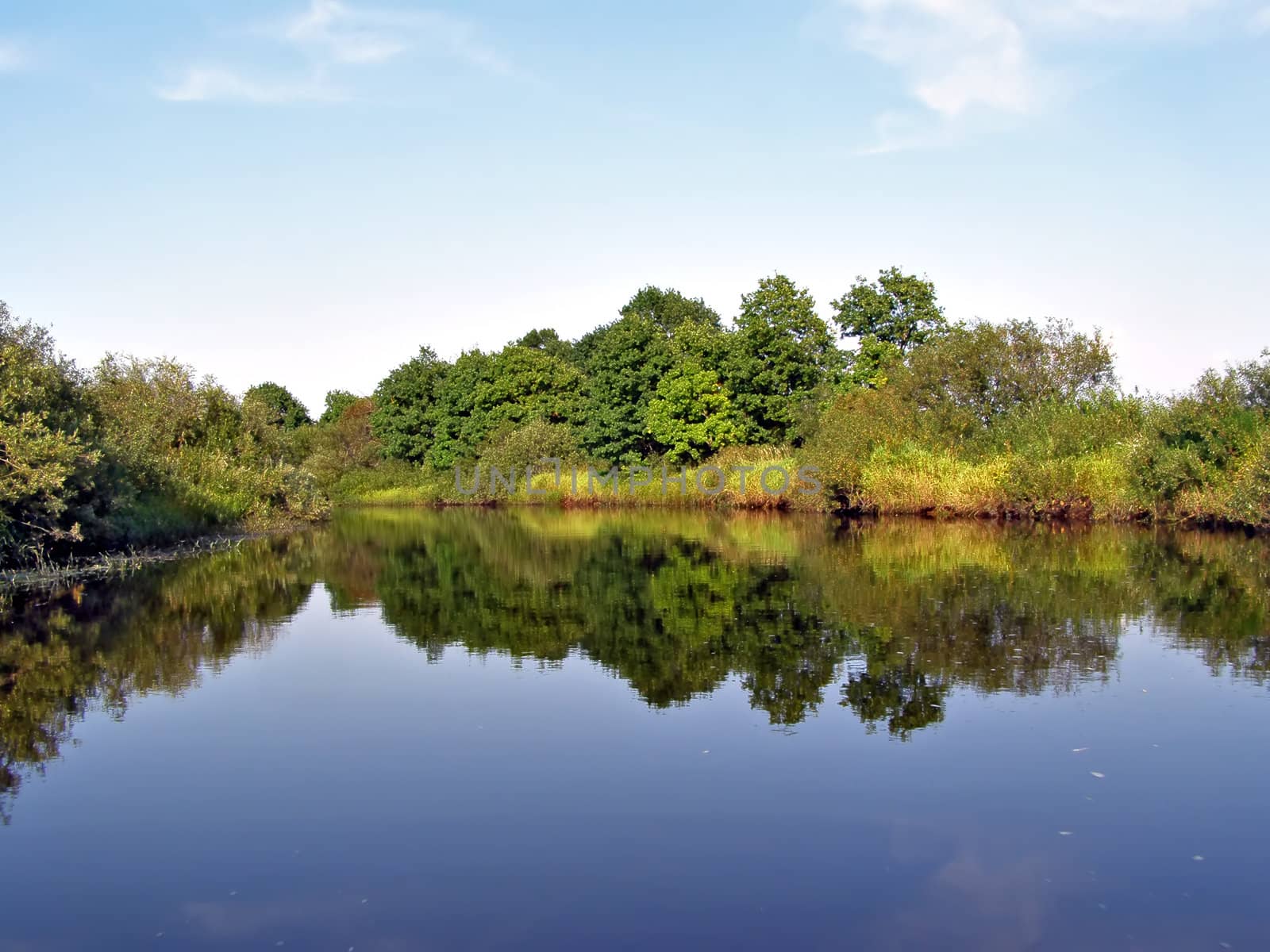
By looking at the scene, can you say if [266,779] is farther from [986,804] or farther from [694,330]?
[694,330]

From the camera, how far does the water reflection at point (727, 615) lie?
31.9 feet

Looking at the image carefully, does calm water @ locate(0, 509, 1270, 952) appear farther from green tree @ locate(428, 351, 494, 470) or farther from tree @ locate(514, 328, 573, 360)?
tree @ locate(514, 328, 573, 360)

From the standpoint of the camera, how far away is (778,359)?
159 feet

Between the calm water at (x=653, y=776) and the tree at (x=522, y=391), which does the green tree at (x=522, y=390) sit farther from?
the calm water at (x=653, y=776)

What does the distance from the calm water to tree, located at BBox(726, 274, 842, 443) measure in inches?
1317

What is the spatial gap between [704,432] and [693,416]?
1.45 metres

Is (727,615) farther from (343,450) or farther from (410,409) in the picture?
(343,450)

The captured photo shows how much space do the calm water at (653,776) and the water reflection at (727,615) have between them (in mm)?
79

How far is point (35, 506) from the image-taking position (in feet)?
60.5


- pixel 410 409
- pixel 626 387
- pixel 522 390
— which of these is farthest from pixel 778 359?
pixel 410 409

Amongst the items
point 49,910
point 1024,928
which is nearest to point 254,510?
point 49,910

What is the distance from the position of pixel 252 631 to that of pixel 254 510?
21815 mm

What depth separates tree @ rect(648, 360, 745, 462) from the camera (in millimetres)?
48125

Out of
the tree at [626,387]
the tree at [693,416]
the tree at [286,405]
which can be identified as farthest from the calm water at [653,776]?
the tree at [286,405]
